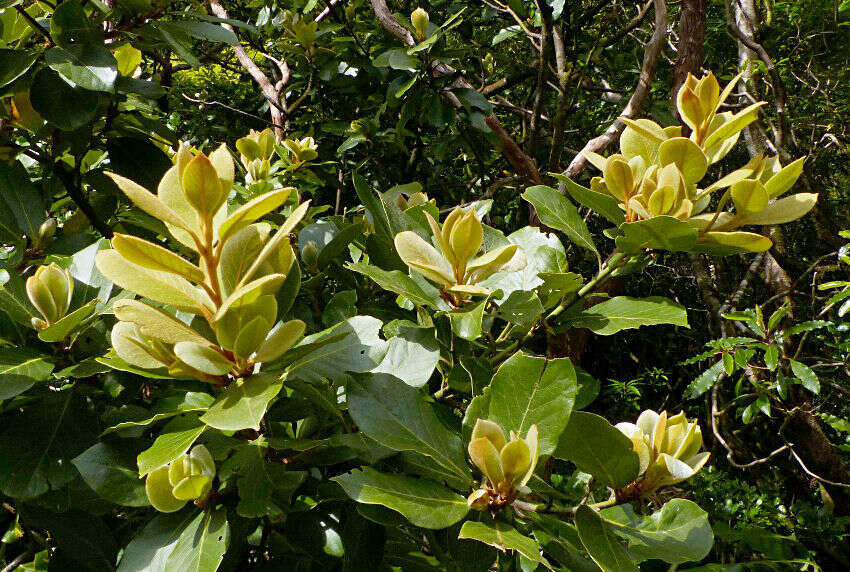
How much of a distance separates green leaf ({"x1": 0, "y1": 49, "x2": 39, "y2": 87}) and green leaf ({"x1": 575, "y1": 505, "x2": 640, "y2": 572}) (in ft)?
3.20

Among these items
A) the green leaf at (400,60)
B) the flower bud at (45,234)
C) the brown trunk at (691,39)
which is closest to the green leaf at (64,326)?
the flower bud at (45,234)

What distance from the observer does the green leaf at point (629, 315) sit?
0.77m

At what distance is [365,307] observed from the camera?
99 centimetres

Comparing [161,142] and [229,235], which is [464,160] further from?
[229,235]

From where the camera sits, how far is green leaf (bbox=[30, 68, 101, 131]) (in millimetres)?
938

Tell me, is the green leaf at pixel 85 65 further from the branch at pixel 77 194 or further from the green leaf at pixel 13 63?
the branch at pixel 77 194

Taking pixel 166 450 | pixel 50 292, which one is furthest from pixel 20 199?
pixel 166 450

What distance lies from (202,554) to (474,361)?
38 centimetres

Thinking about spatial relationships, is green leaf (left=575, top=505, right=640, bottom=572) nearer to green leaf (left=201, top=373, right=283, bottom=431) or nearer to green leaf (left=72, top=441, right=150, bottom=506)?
green leaf (left=201, top=373, right=283, bottom=431)

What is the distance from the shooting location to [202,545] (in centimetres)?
62

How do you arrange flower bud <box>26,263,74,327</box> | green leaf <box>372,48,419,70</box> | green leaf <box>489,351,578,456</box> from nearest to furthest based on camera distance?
green leaf <box>489,351,578,456</box> < flower bud <box>26,263,74,327</box> < green leaf <box>372,48,419,70</box>

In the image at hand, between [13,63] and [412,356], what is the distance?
0.75 metres

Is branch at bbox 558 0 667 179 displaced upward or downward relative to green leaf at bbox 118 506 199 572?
upward

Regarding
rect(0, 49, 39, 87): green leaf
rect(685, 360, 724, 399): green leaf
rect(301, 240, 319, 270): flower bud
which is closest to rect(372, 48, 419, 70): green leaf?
rect(301, 240, 319, 270): flower bud
